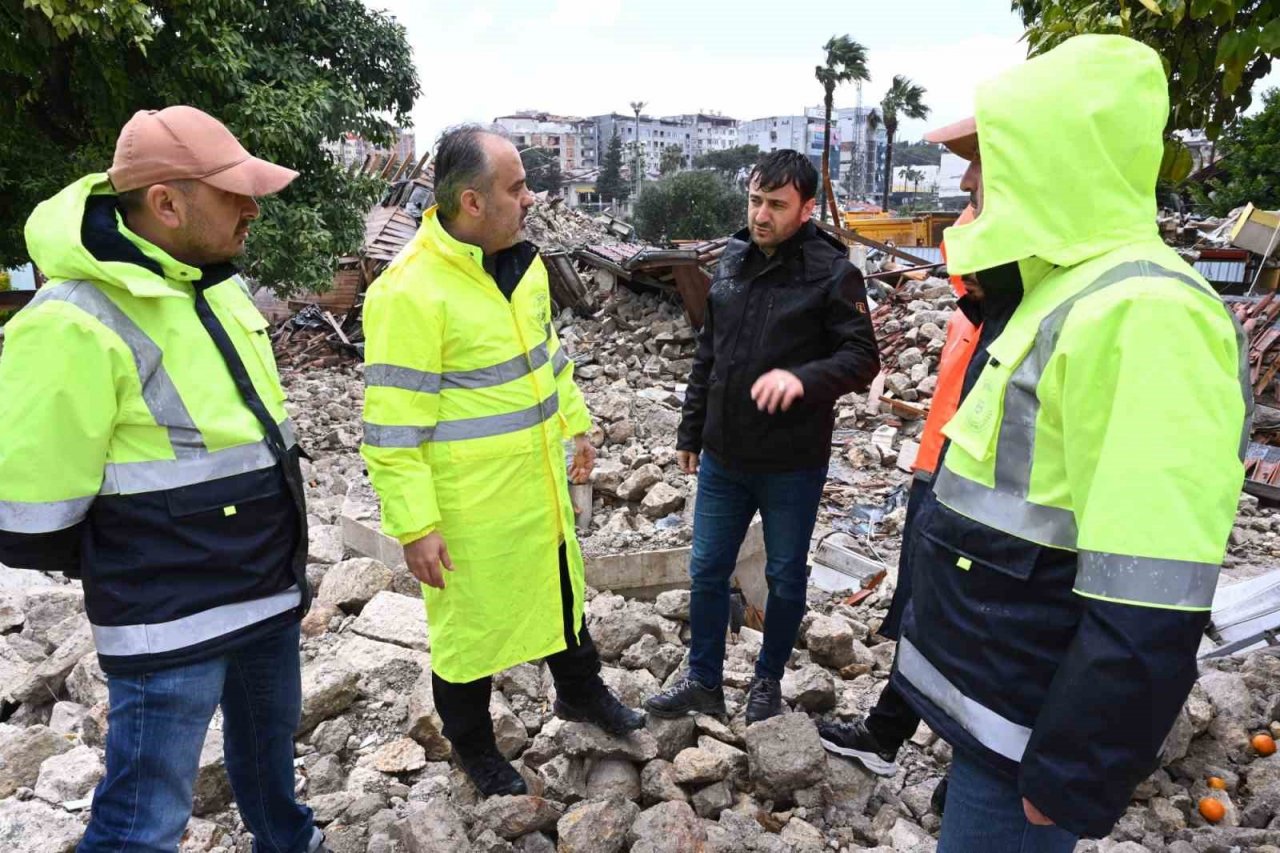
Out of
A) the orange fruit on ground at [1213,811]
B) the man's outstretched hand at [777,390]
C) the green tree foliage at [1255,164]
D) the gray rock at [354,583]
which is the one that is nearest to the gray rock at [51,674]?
the gray rock at [354,583]

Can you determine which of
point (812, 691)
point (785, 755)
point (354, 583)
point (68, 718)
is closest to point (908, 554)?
point (785, 755)

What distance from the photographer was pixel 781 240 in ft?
9.24

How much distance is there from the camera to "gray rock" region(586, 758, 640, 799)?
8.98 ft

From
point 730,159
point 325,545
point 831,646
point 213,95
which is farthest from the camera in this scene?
point 730,159

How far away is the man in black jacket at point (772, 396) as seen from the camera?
9.14ft

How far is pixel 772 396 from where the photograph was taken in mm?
2613

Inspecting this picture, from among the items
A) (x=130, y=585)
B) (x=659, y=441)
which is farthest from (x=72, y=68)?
(x=130, y=585)

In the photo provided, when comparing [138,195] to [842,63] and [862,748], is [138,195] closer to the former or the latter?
[862,748]

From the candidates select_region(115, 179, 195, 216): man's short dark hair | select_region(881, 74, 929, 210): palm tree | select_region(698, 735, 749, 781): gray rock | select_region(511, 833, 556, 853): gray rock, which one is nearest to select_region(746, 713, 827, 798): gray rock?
select_region(698, 735, 749, 781): gray rock

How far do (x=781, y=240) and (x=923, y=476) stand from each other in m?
0.90

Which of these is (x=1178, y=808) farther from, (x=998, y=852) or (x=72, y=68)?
(x=72, y=68)

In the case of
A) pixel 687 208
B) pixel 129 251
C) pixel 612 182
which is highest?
pixel 612 182

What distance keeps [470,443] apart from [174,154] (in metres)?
1.02

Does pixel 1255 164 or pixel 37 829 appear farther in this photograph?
pixel 1255 164
